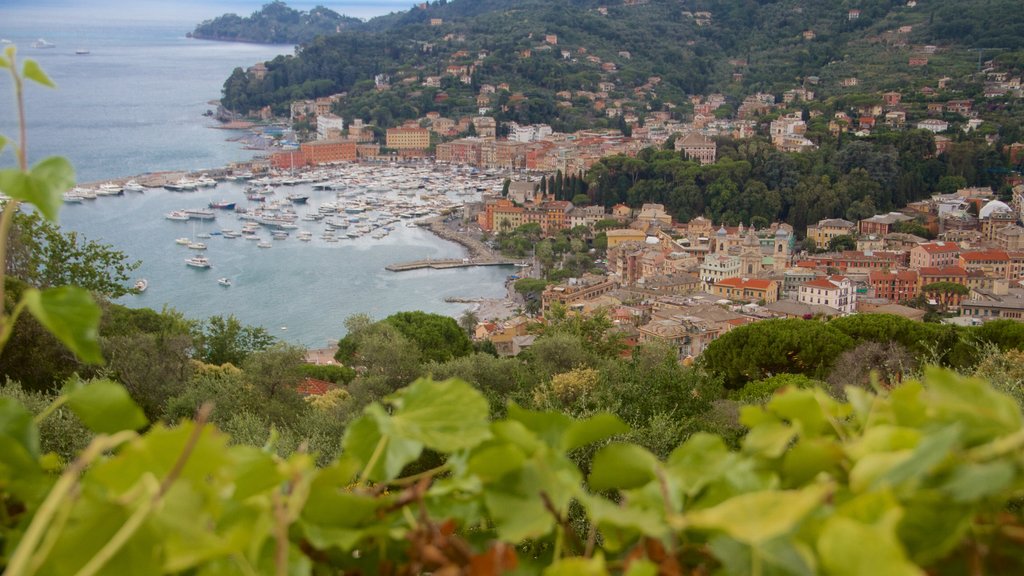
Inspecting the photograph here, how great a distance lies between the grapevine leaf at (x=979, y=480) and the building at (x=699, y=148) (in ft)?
67.7

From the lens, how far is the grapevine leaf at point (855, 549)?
0.82 ft

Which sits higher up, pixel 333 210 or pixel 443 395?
pixel 443 395

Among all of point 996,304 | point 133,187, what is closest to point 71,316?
point 996,304

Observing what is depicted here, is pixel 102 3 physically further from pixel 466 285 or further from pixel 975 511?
pixel 975 511

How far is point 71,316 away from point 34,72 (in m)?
0.11

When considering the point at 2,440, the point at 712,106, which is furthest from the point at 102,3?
the point at 2,440

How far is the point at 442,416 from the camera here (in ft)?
1.21

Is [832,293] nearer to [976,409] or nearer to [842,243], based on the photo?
[842,243]

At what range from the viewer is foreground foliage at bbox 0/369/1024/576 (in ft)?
0.91

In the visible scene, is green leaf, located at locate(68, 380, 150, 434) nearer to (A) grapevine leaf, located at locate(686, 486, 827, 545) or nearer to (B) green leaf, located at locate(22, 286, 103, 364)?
(B) green leaf, located at locate(22, 286, 103, 364)

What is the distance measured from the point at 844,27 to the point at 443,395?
35021 mm

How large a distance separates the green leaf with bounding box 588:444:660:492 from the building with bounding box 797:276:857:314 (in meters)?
12.0

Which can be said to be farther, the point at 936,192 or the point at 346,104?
the point at 346,104

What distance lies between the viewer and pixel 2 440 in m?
0.35
